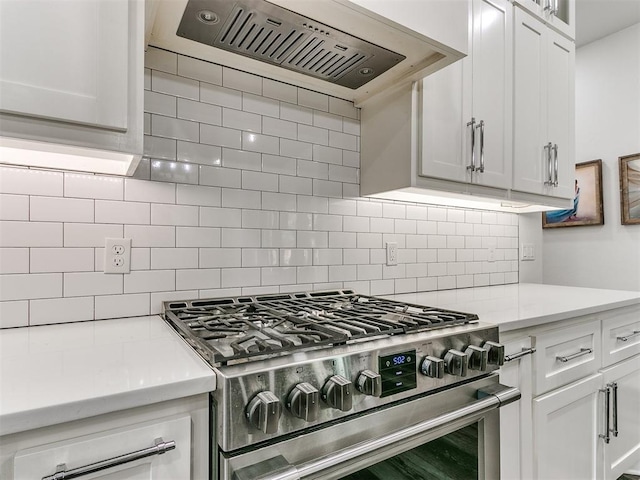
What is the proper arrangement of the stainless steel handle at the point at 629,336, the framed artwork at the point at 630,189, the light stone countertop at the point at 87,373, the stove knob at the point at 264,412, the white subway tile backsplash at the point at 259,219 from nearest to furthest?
the light stone countertop at the point at 87,373
the stove knob at the point at 264,412
the white subway tile backsplash at the point at 259,219
the stainless steel handle at the point at 629,336
the framed artwork at the point at 630,189

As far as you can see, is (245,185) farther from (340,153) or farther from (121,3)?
(121,3)

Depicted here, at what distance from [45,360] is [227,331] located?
1.25ft

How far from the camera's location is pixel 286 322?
3.54 ft

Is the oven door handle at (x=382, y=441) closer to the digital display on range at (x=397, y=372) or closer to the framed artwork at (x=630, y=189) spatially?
the digital display on range at (x=397, y=372)

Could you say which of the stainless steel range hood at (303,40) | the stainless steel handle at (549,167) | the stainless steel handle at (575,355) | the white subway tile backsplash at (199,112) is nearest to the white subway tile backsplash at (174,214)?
the white subway tile backsplash at (199,112)

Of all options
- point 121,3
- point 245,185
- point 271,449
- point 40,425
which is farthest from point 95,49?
point 271,449

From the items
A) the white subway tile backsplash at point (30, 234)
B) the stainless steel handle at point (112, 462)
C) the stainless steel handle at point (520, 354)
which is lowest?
the stainless steel handle at point (520, 354)

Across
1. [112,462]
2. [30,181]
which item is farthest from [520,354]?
[30,181]

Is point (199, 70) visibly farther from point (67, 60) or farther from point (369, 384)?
point (369, 384)

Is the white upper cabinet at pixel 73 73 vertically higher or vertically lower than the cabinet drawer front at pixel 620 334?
higher

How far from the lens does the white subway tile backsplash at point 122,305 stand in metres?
1.17

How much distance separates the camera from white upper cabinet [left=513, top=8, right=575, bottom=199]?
180 centimetres

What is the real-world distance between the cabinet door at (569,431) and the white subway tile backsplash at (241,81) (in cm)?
155

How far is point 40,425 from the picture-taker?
560mm
